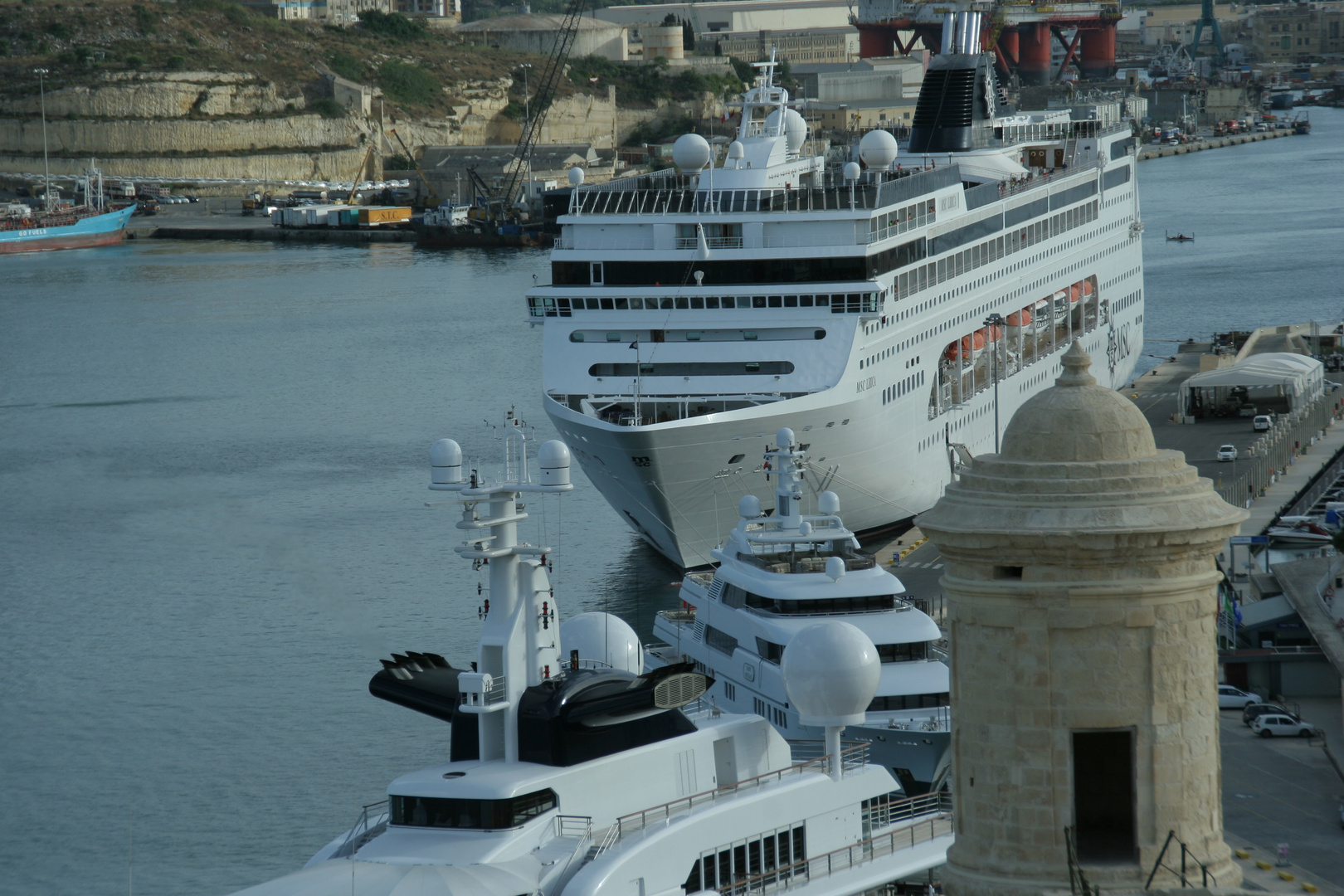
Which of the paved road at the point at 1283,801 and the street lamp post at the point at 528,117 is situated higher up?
the street lamp post at the point at 528,117

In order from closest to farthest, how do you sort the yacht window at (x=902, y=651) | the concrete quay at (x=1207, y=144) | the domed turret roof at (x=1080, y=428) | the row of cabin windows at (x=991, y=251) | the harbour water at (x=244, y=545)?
the domed turret roof at (x=1080, y=428) → the yacht window at (x=902, y=651) → the harbour water at (x=244, y=545) → the row of cabin windows at (x=991, y=251) → the concrete quay at (x=1207, y=144)

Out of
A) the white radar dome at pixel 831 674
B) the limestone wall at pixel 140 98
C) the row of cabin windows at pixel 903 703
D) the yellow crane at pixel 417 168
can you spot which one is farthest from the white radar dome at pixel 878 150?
the limestone wall at pixel 140 98

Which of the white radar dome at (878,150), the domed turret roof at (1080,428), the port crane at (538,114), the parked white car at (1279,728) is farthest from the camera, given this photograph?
the port crane at (538,114)

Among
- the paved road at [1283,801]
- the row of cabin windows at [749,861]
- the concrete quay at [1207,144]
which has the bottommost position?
the paved road at [1283,801]

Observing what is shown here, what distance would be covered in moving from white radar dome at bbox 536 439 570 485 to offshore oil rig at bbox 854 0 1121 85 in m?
139

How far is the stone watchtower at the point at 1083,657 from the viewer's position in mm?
7227

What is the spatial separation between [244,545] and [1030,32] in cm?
13279

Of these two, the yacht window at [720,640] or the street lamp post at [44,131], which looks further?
→ the street lamp post at [44,131]

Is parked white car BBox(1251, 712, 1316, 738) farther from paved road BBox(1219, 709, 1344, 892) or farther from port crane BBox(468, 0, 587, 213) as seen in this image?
port crane BBox(468, 0, 587, 213)

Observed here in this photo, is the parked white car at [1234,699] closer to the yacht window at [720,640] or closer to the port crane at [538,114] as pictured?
the yacht window at [720,640]

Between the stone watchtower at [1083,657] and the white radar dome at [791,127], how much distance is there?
35.0 m

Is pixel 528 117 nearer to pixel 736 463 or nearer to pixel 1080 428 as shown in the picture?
pixel 736 463

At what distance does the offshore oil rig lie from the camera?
518 ft

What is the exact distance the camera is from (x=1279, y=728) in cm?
2561
